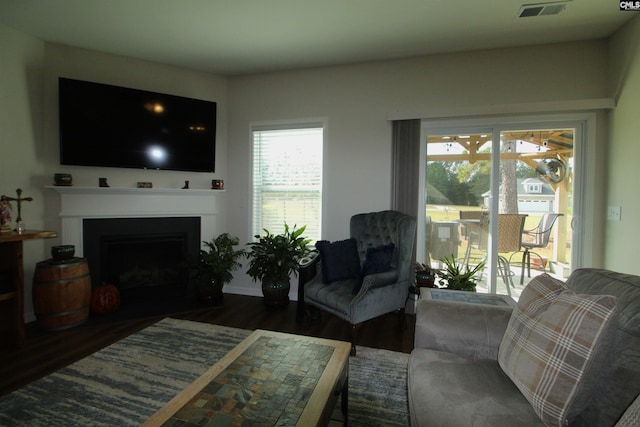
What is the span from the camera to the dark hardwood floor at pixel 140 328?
219 centimetres

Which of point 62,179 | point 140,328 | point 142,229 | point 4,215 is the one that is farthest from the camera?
point 142,229

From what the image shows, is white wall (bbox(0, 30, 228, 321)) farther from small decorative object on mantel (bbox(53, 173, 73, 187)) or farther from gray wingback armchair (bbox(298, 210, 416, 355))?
gray wingback armchair (bbox(298, 210, 416, 355))

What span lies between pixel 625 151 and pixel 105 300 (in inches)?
192

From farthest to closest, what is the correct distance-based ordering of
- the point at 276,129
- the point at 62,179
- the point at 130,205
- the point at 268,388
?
the point at 276,129 → the point at 130,205 → the point at 62,179 → the point at 268,388

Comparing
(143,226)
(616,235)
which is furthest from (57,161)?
(616,235)

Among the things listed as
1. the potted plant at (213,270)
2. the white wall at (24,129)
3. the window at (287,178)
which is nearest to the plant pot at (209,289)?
the potted plant at (213,270)

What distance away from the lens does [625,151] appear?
2512mm

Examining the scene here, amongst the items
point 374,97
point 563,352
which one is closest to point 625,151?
point 374,97

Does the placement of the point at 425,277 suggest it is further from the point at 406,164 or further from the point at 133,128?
the point at 133,128

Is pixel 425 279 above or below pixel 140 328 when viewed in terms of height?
above

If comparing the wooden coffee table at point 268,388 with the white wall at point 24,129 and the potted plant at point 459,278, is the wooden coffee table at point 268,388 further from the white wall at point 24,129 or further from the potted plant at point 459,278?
the white wall at point 24,129

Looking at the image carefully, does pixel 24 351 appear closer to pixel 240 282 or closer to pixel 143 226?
pixel 143 226

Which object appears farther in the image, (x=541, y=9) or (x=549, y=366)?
(x=541, y=9)

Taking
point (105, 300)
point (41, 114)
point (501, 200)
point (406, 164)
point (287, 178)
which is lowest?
point (105, 300)
